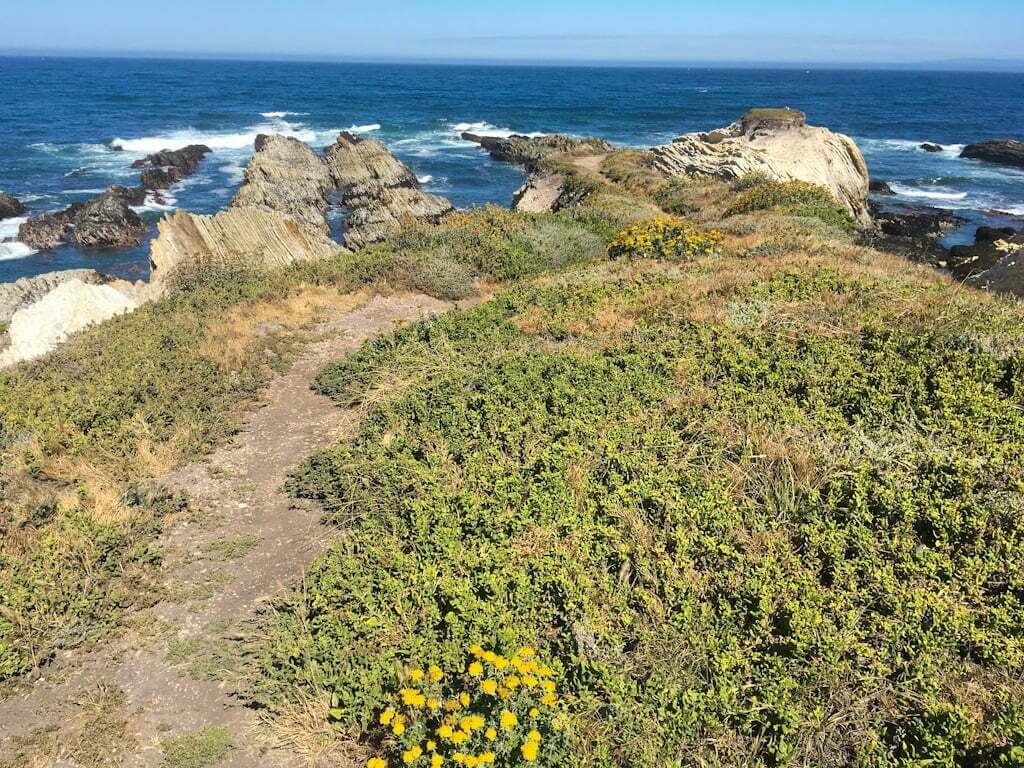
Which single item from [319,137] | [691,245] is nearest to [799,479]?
[691,245]

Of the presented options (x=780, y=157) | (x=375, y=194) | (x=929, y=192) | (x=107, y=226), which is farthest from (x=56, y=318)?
(x=929, y=192)

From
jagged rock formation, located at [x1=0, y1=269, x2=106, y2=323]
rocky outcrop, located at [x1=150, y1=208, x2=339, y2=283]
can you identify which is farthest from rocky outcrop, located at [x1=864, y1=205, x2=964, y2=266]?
jagged rock formation, located at [x1=0, y1=269, x2=106, y2=323]

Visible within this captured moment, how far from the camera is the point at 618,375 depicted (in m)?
8.59

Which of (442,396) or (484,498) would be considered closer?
(484,498)

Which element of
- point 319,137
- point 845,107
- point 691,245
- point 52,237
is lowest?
point 52,237

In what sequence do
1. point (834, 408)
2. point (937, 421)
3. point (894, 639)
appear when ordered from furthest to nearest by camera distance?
point (834, 408) → point (937, 421) → point (894, 639)

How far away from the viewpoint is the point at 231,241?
2255cm

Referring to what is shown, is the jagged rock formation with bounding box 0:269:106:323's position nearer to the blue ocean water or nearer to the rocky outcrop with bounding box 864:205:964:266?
the blue ocean water

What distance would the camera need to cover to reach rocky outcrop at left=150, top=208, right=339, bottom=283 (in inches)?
821

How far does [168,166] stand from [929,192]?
2262 inches

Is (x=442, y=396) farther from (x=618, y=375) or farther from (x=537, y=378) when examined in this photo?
(x=618, y=375)

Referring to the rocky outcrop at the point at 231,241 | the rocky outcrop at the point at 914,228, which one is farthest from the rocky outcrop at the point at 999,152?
the rocky outcrop at the point at 231,241

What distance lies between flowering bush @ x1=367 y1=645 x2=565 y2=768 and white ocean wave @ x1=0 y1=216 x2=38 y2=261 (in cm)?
3668

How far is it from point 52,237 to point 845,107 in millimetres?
108565
